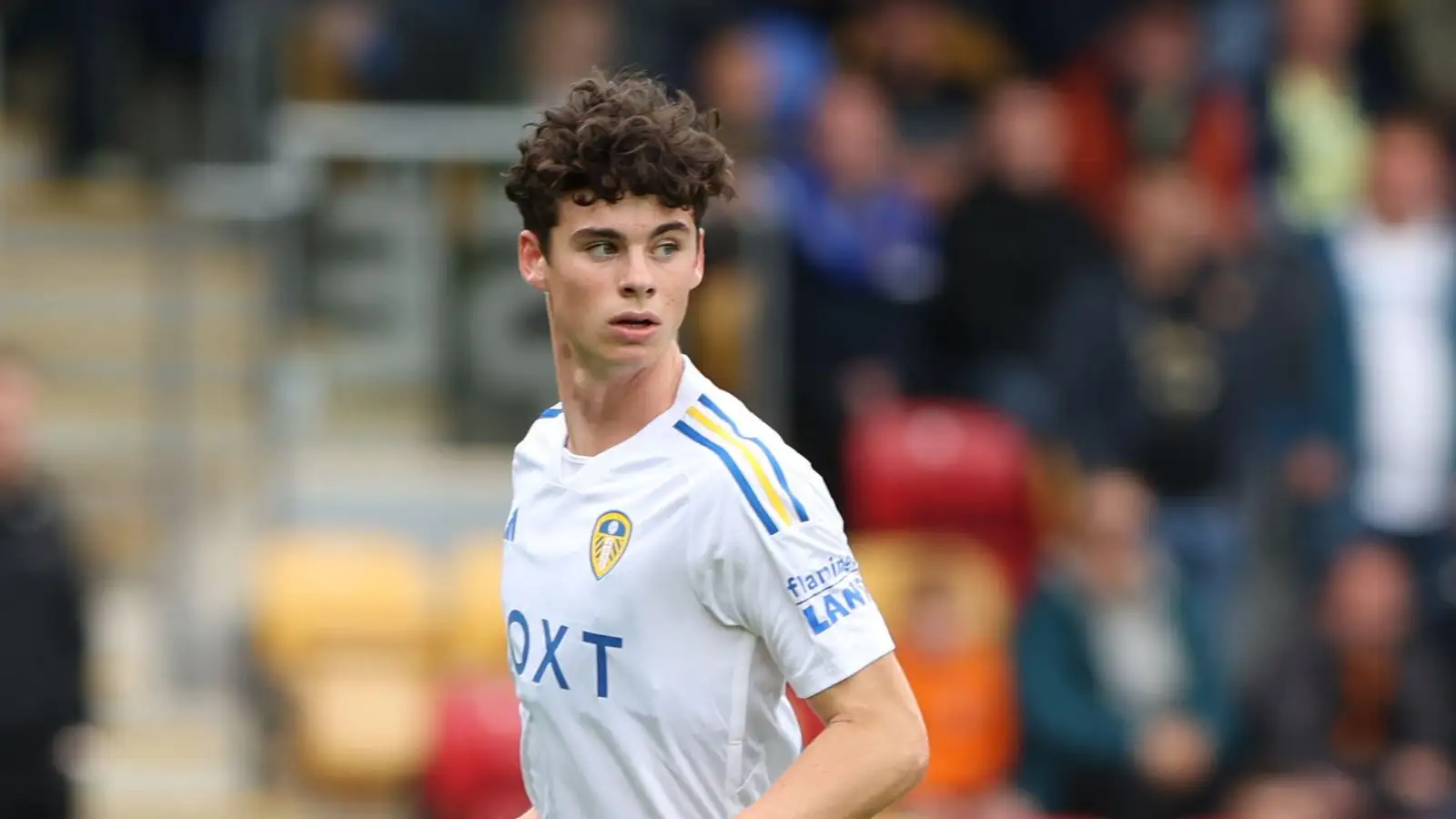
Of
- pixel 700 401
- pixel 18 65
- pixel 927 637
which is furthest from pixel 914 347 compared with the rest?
pixel 700 401

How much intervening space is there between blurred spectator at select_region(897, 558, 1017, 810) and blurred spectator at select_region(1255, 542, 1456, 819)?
960 millimetres

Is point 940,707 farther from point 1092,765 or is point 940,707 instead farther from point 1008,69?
point 1008,69

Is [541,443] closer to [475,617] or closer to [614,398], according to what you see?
[614,398]

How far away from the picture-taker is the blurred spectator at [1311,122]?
10102 mm

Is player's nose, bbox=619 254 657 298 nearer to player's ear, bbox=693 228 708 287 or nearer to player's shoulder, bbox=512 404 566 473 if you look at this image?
player's ear, bbox=693 228 708 287

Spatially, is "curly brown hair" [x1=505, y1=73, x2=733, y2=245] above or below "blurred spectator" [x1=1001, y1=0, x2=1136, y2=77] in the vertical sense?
below

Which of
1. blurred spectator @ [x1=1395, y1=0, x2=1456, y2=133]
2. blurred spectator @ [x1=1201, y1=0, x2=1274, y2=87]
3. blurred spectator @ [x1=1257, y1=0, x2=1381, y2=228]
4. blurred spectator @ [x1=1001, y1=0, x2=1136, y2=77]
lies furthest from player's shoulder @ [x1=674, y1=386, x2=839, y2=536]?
blurred spectator @ [x1=1395, y1=0, x2=1456, y2=133]

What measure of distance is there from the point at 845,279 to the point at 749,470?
20.0 feet

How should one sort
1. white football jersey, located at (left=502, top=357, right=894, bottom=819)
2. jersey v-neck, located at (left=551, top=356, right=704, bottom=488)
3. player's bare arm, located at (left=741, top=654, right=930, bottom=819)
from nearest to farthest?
player's bare arm, located at (left=741, top=654, right=930, bottom=819) → white football jersey, located at (left=502, top=357, right=894, bottom=819) → jersey v-neck, located at (left=551, top=356, right=704, bottom=488)

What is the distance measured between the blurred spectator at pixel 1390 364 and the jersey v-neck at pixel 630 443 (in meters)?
6.13

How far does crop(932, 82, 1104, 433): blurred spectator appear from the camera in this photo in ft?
30.9

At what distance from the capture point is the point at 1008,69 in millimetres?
11148

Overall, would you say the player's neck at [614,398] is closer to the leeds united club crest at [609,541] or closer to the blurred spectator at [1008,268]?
the leeds united club crest at [609,541]

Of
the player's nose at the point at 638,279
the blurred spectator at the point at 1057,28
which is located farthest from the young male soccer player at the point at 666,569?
the blurred spectator at the point at 1057,28
